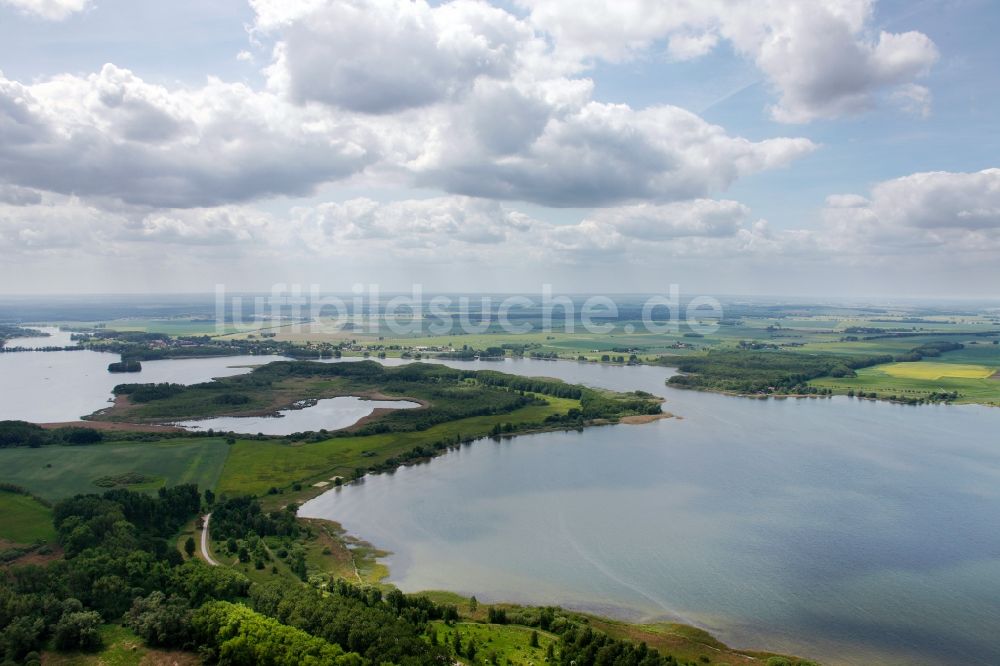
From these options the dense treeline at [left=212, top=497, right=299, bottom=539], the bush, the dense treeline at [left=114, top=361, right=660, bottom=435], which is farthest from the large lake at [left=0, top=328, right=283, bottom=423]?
the bush

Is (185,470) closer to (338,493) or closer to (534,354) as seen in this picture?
(338,493)

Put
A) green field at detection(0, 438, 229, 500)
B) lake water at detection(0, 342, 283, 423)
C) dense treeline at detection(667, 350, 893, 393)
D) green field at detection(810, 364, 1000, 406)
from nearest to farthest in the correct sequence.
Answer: green field at detection(0, 438, 229, 500) → lake water at detection(0, 342, 283, 423) → green field at detection(810, 364, 1000, 406) → dense treeline at detection(667, 350, 893, 393)

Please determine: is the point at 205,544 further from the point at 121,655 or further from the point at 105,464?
the point at 105,464

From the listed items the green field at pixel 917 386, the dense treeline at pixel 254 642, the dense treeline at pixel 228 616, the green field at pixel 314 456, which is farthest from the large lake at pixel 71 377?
the green field at pixel 917 386

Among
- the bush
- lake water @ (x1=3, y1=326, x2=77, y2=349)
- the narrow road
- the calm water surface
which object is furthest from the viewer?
lake water @ (x1=3, y1=326, x2=77, y2=349)

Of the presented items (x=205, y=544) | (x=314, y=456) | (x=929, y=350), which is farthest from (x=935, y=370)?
(x=205, y=544)

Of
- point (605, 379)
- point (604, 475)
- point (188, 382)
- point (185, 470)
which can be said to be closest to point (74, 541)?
point (185, 470)

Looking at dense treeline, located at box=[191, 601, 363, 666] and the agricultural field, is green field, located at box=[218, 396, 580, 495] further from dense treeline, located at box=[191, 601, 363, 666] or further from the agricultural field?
dense treeline, located at box=[191, 601, 363, 666]
